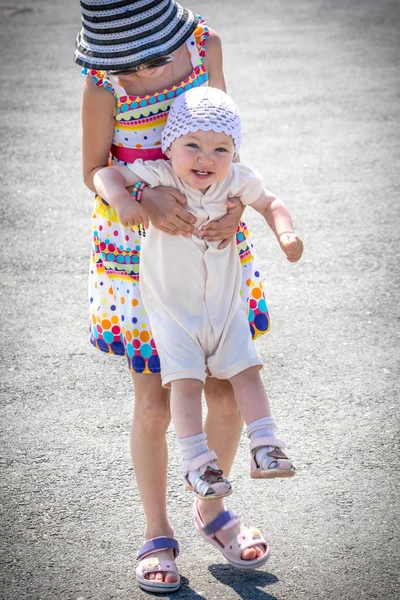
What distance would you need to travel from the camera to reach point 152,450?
3.11 m

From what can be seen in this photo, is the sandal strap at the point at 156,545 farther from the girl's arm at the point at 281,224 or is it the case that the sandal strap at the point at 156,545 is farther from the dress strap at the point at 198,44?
the dress strap at the point at 198,44

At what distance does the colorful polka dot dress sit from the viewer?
9.87ft

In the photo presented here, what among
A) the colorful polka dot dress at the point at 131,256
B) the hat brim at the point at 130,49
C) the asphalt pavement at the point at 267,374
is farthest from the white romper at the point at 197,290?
the asphalt pavement at the point at 267,374

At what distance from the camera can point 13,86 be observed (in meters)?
9.90

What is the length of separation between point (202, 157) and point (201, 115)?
0.43 feet

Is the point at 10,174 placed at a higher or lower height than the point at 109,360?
lower

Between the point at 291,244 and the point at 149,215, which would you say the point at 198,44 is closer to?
the point at 149,215

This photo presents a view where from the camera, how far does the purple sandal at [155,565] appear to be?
10.0 ft

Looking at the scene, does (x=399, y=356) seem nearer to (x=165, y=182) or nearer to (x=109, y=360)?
(x=109, y=360)

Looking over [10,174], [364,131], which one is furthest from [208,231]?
[364,131]

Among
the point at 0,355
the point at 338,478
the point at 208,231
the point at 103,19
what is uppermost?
the point at 103,19

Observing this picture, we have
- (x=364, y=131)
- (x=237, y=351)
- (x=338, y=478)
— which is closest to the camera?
(x=237, y=351)

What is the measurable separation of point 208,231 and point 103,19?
2.52ft

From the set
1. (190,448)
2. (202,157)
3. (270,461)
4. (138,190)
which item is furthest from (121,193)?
(270,461)
